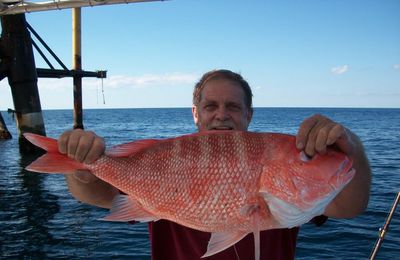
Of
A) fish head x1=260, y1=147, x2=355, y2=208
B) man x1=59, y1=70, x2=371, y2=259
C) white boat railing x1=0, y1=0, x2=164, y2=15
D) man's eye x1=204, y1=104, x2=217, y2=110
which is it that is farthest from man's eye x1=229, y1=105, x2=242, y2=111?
white boat railing x1=0, y1=0, x2=164, y2=15

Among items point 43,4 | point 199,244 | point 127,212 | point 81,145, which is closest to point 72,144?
point 81,145

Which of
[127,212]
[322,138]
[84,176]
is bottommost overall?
[127,212]

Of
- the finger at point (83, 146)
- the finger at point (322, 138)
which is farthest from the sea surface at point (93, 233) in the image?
the finger at point (322, 138)

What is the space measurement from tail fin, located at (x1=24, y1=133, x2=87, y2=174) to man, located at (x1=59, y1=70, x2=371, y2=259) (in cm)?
4

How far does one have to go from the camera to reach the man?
2.14 metres

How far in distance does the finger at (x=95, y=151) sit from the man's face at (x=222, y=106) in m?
1.21

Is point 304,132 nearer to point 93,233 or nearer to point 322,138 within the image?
point 322,138

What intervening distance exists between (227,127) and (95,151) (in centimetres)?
130

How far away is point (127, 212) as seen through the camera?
7.75ft

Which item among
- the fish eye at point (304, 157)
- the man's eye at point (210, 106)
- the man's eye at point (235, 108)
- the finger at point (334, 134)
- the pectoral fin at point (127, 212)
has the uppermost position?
the man's eye at point (210, 106)

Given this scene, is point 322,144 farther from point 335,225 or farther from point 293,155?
point 335,225

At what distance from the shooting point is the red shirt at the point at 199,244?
2.83m

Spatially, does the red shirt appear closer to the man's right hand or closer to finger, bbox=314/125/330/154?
the man's right hand

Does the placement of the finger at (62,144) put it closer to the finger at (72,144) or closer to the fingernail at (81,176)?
the finger at (72,144)
